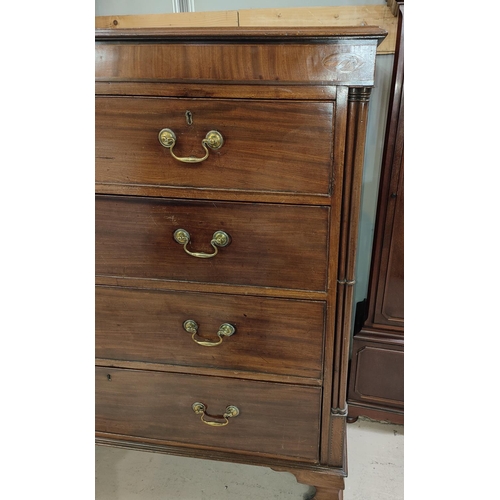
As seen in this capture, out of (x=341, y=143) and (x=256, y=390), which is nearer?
(x=341, y=143)

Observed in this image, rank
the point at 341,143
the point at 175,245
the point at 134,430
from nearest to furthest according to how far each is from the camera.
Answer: the point at 341,143 < the point at 175,245 < the point at 134,430

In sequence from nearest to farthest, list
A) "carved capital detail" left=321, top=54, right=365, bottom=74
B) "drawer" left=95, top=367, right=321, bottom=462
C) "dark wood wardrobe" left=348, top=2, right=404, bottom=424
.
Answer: "carved capital detail" left=321, top=54, right=365, bottom=74
"drawer" left=95, top=367, right=321, bottom=462
"dark wood wardrobe" left=348, top=2, right=404, bottom=424

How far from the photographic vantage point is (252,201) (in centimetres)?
81

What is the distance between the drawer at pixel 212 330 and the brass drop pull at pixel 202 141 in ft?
0.96

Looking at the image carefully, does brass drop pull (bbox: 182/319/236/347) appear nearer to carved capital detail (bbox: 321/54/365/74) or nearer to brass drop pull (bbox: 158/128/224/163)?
brass drop pull (bbox: 158/128/224/163)

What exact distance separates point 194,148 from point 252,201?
5.9 inches

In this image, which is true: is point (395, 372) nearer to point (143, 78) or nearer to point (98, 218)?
point (98, 218)

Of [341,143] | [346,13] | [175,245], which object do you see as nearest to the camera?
[341,143]

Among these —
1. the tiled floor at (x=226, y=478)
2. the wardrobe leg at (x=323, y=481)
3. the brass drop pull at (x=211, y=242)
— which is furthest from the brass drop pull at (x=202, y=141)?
the tiled floor at (x=226, y=478)

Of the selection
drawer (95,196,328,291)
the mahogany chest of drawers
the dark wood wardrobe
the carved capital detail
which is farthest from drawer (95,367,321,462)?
the carved capital detail

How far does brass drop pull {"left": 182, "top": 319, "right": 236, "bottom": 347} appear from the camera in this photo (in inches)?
Result: 35.6

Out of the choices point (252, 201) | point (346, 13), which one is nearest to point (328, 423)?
point (252, 201)

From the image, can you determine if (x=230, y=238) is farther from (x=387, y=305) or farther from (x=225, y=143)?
(x=387, y=305)

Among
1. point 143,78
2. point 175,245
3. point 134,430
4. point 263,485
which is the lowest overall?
point 263,485
